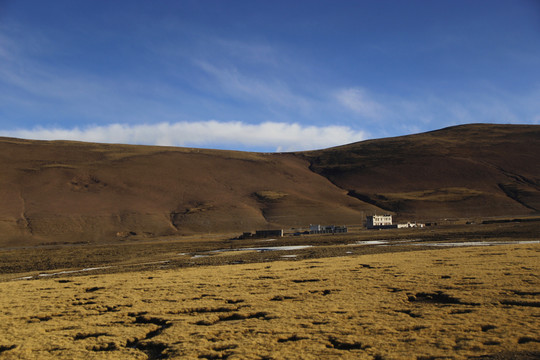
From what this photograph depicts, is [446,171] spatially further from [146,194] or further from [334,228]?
[146,194]

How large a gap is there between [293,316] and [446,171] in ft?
341

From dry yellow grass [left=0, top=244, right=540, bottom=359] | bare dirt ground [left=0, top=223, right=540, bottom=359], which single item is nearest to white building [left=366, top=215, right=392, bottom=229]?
dry yellow grass [left=0, top=244, right=540, bottom=359]

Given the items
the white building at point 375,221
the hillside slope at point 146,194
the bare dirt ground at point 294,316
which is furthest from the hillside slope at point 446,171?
the bare dirt ground at point 294,316

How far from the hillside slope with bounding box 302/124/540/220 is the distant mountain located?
0.25 meters

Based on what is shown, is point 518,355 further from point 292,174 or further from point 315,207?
point 292,174

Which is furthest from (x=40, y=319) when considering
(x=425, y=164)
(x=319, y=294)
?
(x=425, y=164)

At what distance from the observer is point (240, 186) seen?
9775 centimetres

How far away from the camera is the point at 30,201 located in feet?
251

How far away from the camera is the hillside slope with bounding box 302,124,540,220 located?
8456cm

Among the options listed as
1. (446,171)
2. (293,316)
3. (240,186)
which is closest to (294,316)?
(293,316)

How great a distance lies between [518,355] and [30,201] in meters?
83.3

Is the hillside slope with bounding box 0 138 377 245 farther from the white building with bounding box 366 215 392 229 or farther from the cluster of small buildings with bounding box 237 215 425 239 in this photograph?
the cluster of small buildings with bounding box 237 215 425 239

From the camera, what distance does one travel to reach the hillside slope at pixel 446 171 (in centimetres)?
8456

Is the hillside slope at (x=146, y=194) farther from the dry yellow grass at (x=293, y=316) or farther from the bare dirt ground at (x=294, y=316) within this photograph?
the bare dirt ground at (x=294, y=316)
